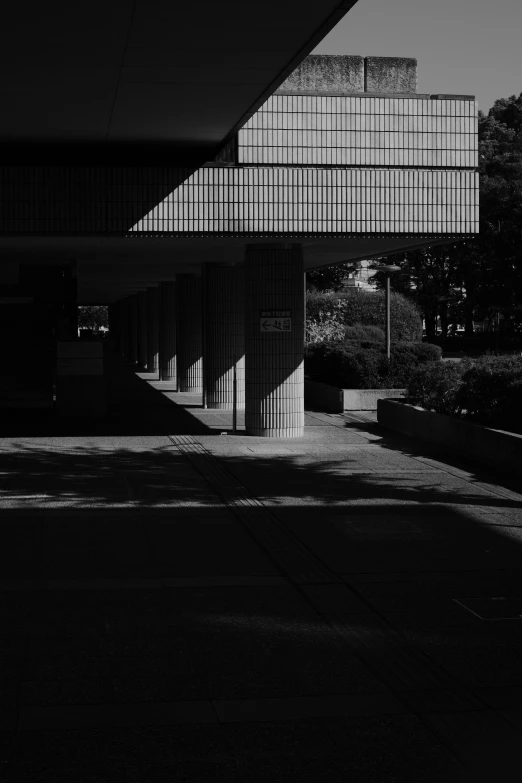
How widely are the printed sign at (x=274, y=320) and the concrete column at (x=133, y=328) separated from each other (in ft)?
93.5

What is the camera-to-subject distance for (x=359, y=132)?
53.9ft

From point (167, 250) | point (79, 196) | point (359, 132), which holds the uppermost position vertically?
point (359, 132)

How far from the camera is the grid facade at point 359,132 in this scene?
53.4 ft

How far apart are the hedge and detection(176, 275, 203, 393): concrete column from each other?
393 inches

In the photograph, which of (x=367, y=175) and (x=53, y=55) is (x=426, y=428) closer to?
(x=367, y=175)

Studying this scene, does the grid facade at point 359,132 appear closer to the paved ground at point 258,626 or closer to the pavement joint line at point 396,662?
the paved ground at point 258,626

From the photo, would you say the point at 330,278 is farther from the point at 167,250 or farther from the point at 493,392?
the point at 493,392

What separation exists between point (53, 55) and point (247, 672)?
705cm

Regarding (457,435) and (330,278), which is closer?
(457,435)

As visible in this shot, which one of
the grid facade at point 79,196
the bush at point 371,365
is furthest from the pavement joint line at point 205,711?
the bush at point 371,365

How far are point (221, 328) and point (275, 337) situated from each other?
6.07 meters

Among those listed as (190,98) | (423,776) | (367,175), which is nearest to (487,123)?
(367,175)

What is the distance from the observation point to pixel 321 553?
8977mm

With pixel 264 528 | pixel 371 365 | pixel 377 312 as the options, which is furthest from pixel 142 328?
pixel 264 528
